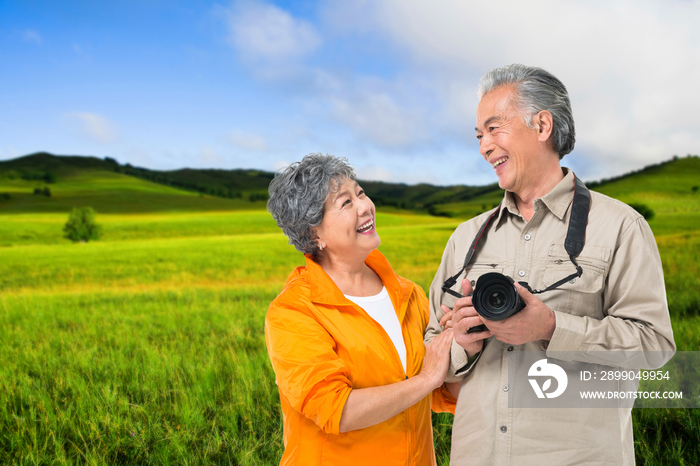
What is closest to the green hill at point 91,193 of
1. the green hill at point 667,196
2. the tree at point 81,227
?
the tree at point 81,227

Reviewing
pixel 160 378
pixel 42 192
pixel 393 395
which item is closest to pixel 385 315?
pixel 393 395

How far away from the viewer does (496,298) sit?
5.54 feet

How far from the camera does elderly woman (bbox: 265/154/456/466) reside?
187 cm

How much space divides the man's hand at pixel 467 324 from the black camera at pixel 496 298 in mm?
73

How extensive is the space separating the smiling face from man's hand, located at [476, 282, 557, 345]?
651 millimetres

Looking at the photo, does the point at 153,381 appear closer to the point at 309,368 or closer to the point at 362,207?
the point at 309,368

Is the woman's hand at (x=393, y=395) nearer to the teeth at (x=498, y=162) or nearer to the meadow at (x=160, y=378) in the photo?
the teeth at (x=498, y=162)

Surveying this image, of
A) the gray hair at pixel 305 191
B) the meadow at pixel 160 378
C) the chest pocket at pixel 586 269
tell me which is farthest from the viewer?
the meadow at pixel 160 378

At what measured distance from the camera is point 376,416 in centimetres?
189

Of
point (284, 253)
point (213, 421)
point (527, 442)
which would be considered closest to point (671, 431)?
point (527, 442)

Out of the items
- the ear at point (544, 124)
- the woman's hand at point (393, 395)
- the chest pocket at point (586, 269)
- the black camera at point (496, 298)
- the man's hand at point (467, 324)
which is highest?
the ear at point (544, 124)

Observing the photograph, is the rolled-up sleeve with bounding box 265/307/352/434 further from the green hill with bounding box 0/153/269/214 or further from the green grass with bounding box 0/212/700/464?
the green hill with bounding box 0/153/269/214

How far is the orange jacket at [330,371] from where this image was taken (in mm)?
1843

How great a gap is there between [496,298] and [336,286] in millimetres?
807
